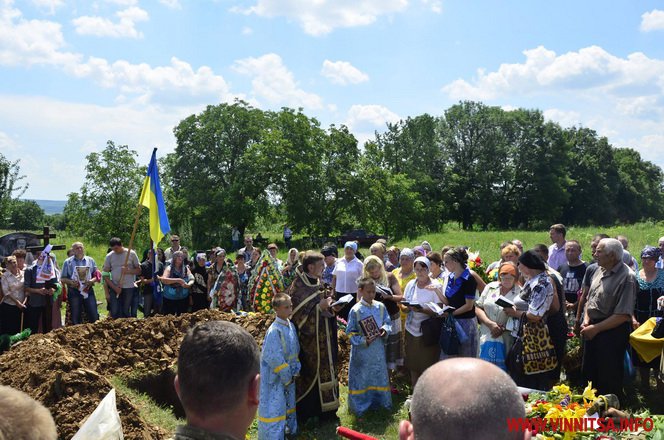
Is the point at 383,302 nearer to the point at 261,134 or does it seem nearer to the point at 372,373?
the point at 372,373

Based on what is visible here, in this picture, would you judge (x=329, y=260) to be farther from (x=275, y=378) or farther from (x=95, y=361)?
(x=275, y=378)

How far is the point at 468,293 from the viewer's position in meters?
7.14

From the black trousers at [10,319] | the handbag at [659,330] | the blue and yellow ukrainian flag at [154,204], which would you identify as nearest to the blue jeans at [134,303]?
the blue and yellow ukrainian flag at [154,204]

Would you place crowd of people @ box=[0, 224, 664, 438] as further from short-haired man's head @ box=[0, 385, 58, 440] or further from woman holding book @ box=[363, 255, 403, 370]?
short-haired man's head @ box=[0, 385, 58, 440]

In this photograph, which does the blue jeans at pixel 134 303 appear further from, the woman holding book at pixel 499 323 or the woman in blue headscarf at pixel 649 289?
the woman in blue headscarf at pixel 649 289

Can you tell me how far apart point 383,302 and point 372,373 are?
1149 mm

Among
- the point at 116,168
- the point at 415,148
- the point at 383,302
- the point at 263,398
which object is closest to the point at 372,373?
the point at 383,302

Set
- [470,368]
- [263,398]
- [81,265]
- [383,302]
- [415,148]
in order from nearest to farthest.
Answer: [470,368] → [263,398] → [383,302] → [81,265] → [415,148]

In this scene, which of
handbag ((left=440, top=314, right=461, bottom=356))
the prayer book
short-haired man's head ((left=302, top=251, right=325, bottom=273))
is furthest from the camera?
the prayer book

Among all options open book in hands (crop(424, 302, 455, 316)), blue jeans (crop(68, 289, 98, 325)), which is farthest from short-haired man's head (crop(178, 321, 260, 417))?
blue jeans (crop(68, 289, 98, 325))

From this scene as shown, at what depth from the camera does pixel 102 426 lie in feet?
15.1

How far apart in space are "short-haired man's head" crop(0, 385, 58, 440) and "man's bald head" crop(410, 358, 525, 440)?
107 centimetres

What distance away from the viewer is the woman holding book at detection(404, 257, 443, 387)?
736 centimetres

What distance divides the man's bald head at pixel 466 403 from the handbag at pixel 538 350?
4.81 metres
